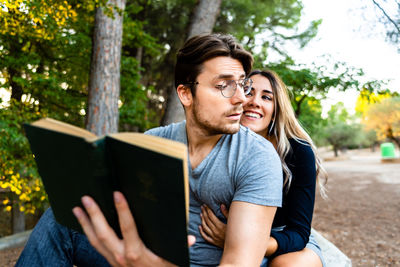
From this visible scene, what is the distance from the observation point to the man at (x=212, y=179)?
1109 mm

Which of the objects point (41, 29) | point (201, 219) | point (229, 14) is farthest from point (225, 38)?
point (229, 14)

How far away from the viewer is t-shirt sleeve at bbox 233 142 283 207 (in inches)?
57.2

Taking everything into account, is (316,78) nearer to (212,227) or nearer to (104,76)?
(104,76)

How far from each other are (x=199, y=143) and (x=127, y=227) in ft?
3.32

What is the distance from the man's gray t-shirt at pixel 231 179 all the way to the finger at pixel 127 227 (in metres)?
0.58

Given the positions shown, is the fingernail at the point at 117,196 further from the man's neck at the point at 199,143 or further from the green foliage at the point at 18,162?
the green foliage at the point at 18,162

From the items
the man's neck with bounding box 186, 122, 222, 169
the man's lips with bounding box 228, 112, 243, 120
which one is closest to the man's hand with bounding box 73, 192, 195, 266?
the man's neck with bounding box 186, 122, 222, 169

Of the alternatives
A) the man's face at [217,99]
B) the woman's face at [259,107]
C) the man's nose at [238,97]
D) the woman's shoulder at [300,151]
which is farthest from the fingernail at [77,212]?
the woman's face at [259,107]

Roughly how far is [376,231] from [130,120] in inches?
227

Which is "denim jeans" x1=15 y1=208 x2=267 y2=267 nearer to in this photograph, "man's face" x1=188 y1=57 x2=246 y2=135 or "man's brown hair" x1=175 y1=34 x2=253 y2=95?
"man's face" x1=188 y1=57 x2=246 y2=135

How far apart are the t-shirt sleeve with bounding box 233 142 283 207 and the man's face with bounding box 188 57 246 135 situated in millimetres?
245

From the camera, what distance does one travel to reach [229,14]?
8.84 m

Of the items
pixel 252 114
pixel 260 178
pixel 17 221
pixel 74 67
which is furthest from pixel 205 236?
pixel 17 221

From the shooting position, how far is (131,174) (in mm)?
921
